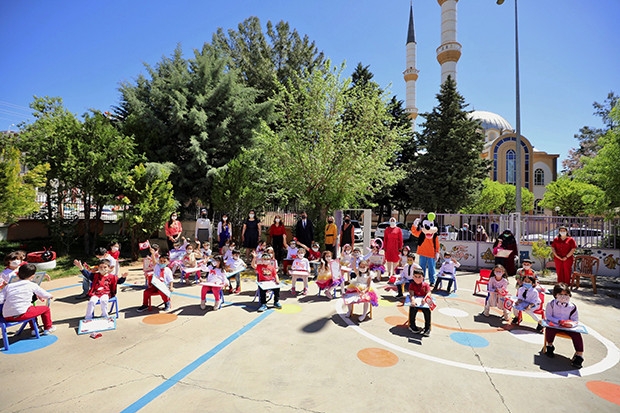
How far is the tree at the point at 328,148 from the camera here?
13156 millimetres

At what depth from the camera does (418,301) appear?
6055mm

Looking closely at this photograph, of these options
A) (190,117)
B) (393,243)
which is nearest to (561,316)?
(393,243)

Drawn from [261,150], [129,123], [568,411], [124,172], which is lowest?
[568,411]

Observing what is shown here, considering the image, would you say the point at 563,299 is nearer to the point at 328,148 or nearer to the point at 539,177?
the point at 328,148

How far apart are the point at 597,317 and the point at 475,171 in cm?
1916

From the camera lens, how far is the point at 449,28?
45.0m

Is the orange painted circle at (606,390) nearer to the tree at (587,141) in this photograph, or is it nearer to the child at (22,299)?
the child at (22,299)

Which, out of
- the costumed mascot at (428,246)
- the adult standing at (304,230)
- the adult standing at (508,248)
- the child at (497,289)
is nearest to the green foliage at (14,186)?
the adult standing at (304,230)

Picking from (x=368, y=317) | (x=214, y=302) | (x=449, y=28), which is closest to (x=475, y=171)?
(x=368, y=317)

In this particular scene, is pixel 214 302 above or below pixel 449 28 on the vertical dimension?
below

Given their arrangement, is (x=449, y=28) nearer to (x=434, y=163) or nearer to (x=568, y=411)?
(x=434, y=163)

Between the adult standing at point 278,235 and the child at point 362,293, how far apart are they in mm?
4688

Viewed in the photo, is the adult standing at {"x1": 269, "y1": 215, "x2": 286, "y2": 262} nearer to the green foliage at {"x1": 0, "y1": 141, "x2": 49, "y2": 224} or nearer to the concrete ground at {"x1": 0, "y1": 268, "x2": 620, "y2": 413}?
the concrete ground at {"x1": 0, "y1": 268, "x2": 620, "y2": 413}

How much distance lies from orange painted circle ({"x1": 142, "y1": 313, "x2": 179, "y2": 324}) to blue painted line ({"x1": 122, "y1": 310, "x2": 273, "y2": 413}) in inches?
62.4
